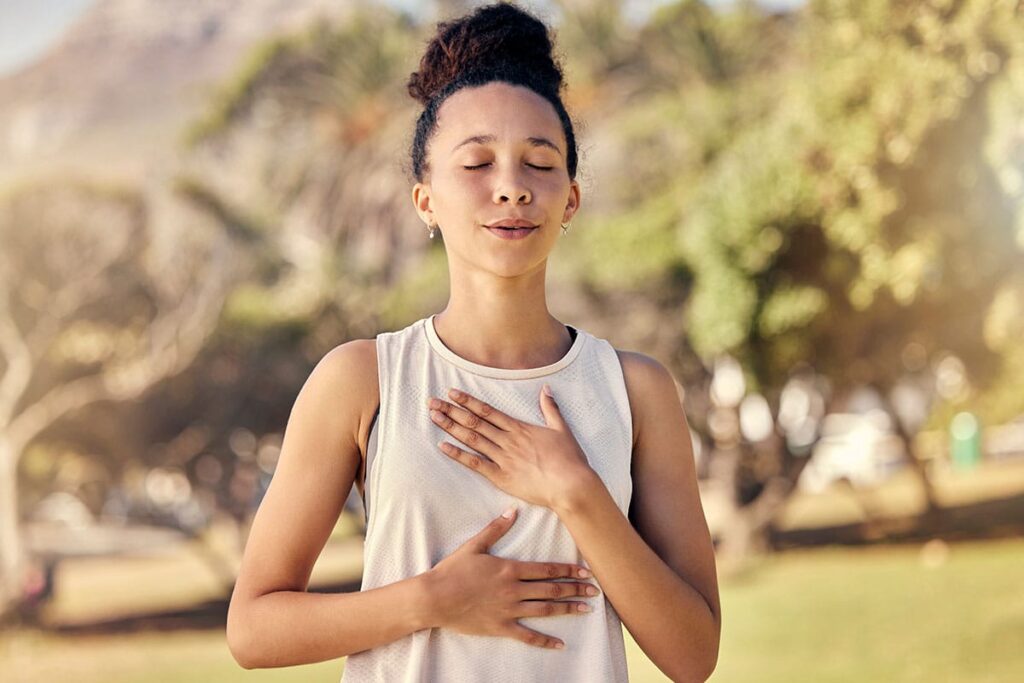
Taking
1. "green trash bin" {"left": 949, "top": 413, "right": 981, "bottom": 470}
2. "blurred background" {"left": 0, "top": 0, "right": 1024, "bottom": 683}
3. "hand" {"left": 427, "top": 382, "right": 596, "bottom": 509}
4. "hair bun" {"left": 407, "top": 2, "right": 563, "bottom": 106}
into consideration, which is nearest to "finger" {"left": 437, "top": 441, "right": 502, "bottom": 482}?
"hand" {"left": 427, "top": 382, "right": 596, "bottom": 509}

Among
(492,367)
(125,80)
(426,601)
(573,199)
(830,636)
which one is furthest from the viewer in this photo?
(125,80)

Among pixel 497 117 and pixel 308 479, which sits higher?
pixel 497 117

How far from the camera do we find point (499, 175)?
106 cm

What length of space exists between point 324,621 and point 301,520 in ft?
0.29

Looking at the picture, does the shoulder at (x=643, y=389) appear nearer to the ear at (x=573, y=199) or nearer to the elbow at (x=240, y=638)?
the ear at (x=573, y=199)

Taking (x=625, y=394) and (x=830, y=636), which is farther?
(x=830, y=636)

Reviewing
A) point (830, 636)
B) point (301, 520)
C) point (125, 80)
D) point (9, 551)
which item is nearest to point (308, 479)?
point (301, 520)

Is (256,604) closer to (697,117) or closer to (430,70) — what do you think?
(430,70)

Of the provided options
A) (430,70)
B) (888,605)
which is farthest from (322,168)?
(430,70)

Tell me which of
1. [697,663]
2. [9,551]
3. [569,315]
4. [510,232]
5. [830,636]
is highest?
[569,315]

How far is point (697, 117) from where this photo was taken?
21.8ft

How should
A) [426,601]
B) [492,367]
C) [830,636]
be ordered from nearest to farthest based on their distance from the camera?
[426,601]
[492,367]
[830,636]

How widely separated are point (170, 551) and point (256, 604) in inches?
233

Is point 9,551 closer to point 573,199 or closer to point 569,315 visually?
point 569,315
